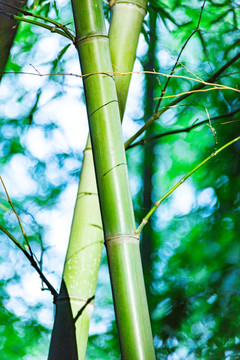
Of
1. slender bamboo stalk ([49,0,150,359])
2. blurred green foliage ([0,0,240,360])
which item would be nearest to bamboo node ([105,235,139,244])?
slender bamboo stalk ([49,0,150,359])

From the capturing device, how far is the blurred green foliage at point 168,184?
0.74m

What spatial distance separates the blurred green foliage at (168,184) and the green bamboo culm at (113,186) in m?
0.27

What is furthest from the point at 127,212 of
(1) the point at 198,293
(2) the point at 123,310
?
(1) the point at 198,293

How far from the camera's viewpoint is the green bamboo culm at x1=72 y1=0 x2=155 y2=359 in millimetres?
298

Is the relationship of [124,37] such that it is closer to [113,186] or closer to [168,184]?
[113,186]

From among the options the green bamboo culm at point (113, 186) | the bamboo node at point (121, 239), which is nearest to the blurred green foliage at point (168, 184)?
the green bamboo culm at point (113, 186)

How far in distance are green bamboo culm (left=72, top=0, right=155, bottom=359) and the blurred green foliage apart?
0.88ft

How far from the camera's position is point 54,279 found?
814mm

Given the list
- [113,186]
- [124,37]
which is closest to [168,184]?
[124,37]

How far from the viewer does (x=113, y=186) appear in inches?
13.3

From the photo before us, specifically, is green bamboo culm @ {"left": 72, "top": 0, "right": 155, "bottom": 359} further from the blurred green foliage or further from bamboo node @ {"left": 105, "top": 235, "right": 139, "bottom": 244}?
the blurred green foliage

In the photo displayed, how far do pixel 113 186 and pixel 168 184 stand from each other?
500 mm

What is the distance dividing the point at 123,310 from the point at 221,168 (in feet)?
1.77

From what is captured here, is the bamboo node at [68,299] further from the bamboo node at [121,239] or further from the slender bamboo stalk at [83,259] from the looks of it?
the bamboo node at [121,239]
